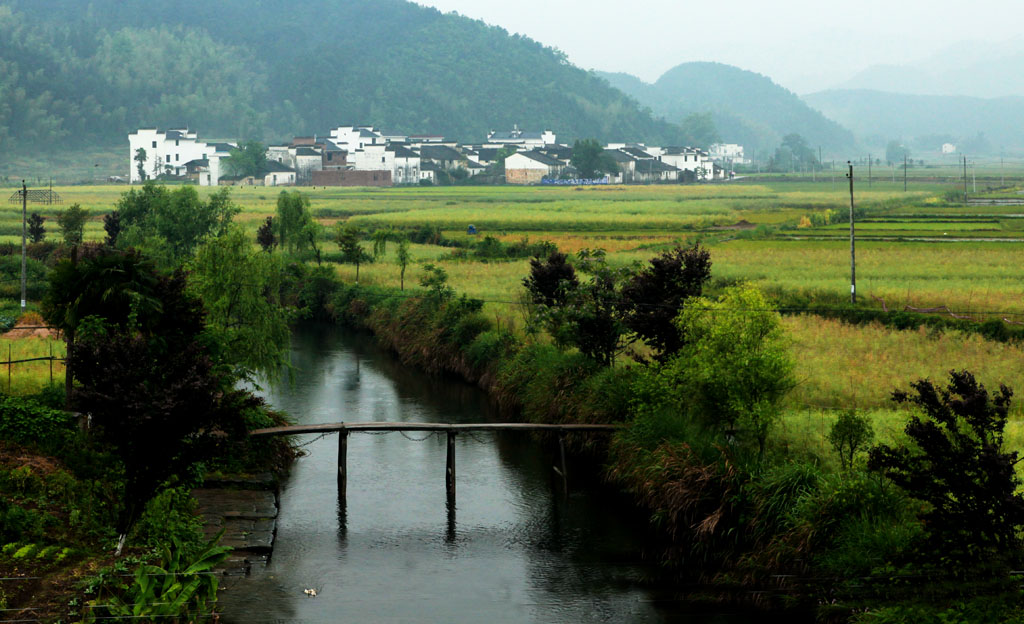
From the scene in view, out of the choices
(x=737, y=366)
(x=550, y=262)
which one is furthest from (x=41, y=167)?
(x=737, y=366)

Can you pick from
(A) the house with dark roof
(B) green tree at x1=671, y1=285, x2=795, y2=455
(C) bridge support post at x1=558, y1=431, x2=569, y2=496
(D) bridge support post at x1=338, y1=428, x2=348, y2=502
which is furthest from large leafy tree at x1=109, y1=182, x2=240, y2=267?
(A) the house with dark roof

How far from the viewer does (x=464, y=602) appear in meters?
23.0

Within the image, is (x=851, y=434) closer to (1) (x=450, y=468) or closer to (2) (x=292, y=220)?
(1) (x=450, y=468)

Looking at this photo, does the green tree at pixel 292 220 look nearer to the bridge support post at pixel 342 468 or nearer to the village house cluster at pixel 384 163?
the bridge support post at pixel 342 468

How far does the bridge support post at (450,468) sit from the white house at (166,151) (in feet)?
485

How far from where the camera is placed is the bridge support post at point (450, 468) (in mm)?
29578

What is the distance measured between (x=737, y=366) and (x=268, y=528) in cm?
1078

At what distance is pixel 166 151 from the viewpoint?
178 m

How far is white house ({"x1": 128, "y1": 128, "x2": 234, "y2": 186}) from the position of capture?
6821 inches

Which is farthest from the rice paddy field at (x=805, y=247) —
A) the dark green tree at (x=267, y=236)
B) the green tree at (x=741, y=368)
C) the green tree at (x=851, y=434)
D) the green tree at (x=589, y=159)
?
the green tree at (x=589, y=159)

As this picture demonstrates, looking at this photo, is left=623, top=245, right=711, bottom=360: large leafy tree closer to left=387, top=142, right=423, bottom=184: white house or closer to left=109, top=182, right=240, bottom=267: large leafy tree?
left=109, top=182, right=240, bottom=267: large leafy tree

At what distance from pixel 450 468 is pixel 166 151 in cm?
15879

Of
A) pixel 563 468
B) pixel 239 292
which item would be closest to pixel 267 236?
pixel 239 292

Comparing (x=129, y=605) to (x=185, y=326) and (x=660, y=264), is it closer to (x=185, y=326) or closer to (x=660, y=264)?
(x=185, y=326)
